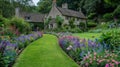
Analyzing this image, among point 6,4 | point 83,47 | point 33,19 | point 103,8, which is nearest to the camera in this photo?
point 83,47

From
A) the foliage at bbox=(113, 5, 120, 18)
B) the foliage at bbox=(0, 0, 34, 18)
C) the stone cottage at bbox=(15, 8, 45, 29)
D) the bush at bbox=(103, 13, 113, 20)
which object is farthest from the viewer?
the stone cottage at bbox=(15, 8, 45, 29)

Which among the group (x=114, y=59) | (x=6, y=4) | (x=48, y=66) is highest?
(x=6, y=4)

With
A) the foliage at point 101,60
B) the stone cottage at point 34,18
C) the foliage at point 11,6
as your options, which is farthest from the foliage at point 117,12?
the foliage at point 101,60

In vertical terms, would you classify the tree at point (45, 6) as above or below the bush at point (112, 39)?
above

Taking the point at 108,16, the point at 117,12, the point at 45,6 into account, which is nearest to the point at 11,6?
the point at 108,16

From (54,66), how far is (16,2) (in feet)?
181

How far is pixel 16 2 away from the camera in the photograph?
201 ft

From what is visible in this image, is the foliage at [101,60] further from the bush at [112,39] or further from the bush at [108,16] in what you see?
the bush at [108,16]

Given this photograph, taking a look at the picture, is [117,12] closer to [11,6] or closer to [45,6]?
[11,6]

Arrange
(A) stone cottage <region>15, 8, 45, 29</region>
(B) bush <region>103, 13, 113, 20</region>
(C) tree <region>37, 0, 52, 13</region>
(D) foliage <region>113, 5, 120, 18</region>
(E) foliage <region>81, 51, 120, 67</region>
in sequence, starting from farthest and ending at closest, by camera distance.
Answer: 1. (C) tree <region>37, 0, 52, 13</region>
2. (A) stone cottage <region>15, 8, 45, 29</region>
3. (B) bush <region>103, 13, 113, 20</region>
4. (D) foliage <region>113, 5, 120, 18</region>
5. (E) foliage <region>81, 51, 120, 67</region>

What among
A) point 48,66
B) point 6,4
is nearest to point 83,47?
point 48,66

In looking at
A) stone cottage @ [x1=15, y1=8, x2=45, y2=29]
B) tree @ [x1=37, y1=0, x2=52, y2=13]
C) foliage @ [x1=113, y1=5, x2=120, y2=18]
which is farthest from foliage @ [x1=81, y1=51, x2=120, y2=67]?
tree @ [x1=37, y1=0, x2=52, y2=13]

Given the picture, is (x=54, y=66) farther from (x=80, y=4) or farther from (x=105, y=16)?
(x=80, y=4)

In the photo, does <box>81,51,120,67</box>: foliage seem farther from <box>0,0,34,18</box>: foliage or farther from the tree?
the tree
